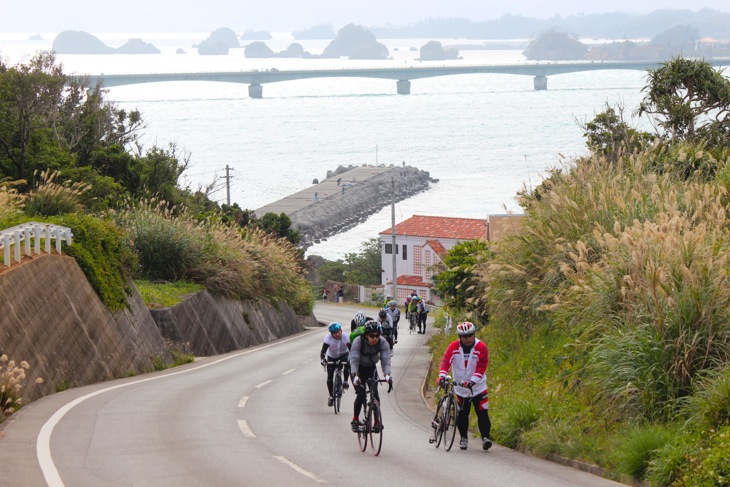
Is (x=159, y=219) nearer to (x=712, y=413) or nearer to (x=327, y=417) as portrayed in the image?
(x=327, y=417)

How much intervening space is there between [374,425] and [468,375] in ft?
4.52

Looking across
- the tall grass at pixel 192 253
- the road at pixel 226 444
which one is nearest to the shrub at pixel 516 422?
the road at pixel 226 444

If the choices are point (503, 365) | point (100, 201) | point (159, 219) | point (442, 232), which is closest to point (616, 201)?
point (503, 365)

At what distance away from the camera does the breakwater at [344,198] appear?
111875 millimetres

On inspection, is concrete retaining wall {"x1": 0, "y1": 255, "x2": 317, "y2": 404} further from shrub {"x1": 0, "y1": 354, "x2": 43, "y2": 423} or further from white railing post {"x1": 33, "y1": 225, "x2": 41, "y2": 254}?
shrub {"x1": 0, "y1": 354, "x2": 43, "y2": 423}

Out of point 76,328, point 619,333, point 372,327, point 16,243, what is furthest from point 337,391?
point 16,243

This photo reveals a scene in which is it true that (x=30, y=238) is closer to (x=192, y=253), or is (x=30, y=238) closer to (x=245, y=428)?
(x=245, y=428)

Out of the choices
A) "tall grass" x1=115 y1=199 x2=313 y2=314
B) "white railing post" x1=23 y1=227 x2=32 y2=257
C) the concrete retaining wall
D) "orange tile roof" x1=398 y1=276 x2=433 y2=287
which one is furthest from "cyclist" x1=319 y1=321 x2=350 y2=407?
"orange tile roof" x1=398 y1=276 x2=433 y2=287

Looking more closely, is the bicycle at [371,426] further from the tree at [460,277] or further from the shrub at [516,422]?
the tree at [460,277]

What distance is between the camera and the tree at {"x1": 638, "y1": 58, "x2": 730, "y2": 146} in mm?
30281

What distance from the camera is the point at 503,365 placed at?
19.0 meters

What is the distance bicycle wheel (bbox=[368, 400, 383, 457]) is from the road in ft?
0.64

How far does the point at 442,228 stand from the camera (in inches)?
3344

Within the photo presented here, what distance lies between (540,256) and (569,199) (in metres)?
1.11
